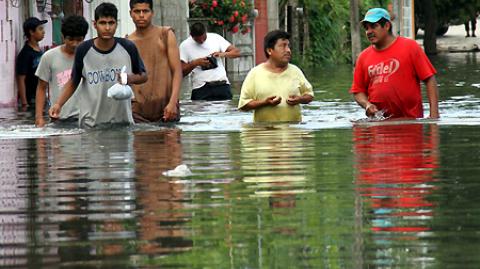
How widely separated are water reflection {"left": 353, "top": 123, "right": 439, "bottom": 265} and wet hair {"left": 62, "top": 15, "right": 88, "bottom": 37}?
2981 mm

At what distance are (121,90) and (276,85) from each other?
169 centimetres

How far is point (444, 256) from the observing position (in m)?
6.63

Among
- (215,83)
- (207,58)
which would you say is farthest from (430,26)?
(207,58)

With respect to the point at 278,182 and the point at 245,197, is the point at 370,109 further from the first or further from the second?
the point at 245,197

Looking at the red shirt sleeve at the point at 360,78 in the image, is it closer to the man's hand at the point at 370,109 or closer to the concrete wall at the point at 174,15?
the man's hand at the point at 370,109

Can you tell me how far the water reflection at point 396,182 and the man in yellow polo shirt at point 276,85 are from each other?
2.58ft

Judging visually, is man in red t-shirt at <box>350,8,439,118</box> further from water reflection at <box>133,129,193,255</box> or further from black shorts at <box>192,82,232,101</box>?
black shorts at <box>192,82,232,101</box>

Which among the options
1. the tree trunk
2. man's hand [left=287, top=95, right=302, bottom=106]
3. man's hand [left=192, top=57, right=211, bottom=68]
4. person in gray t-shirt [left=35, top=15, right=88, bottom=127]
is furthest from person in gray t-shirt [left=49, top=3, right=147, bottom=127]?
the tree trunk

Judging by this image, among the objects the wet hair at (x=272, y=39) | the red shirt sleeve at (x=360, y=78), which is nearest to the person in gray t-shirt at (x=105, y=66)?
the wet hair at (x=272, y=39)

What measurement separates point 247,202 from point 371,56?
606 cm

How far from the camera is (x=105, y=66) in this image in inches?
574

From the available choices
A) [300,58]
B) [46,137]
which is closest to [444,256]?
[46,137]

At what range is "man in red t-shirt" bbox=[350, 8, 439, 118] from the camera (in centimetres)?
1455

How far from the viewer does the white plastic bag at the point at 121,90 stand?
14.2m
